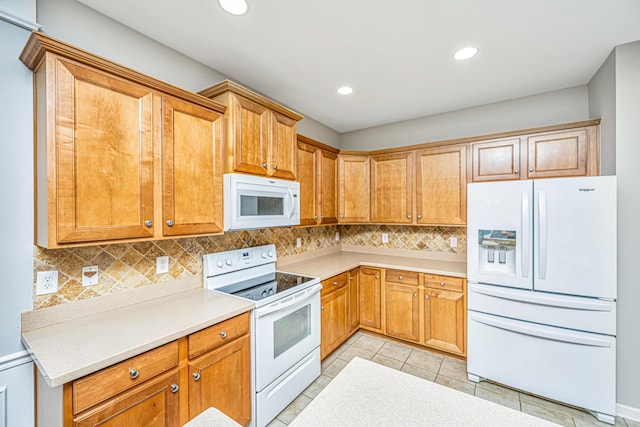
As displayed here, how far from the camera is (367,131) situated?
3.83 m

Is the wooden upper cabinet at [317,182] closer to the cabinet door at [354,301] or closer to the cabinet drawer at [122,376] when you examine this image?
the cabinet door at [354,301]

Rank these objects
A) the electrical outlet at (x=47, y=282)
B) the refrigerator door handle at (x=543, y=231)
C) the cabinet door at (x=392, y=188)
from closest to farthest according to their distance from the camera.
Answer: the electrical outlet at (x=47, y=282), the refrigerator door handle at (x=543, y=231), the cabinet door at (x=392, y=188)

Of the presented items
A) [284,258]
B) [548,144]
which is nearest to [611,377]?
[548,144]

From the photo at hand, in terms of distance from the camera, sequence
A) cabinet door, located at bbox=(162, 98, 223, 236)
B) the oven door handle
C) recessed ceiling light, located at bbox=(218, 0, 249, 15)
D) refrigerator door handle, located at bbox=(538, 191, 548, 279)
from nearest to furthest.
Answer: recessed ceiling light, located at bbox=(218, 0, 249, 15) → cabinet door, located at bbox=(162, 98, 223, 236) → the oven door handle → refrigerator door handle, located at bbox=(538, 191, 548, 279)

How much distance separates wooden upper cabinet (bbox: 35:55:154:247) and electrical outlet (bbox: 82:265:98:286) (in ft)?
0.91

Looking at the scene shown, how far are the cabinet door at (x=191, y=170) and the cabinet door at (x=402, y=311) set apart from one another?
2016 mm

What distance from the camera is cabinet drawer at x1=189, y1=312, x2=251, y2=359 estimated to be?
145 cm

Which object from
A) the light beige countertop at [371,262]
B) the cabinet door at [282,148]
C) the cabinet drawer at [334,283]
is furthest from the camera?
the light beige countertop at [371,262]

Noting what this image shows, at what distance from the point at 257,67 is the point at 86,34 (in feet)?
3.50

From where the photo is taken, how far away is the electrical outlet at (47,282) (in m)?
1.39

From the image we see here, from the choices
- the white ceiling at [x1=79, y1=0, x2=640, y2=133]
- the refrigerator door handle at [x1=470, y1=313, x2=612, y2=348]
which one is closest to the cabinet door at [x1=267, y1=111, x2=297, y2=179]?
the white ceiling at [x1=79, y1=0, x2=640, y2=133]

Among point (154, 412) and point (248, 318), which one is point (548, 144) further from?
point (154, 412)

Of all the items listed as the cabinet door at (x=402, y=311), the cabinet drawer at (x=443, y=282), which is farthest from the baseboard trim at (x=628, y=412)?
the cabinet door at (x=402, y=311)

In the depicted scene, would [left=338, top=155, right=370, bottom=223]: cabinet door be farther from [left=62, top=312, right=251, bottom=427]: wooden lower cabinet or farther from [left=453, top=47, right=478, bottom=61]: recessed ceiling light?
[left=62, top=312, right=251, bottom=427]: wooden lower cabinet
